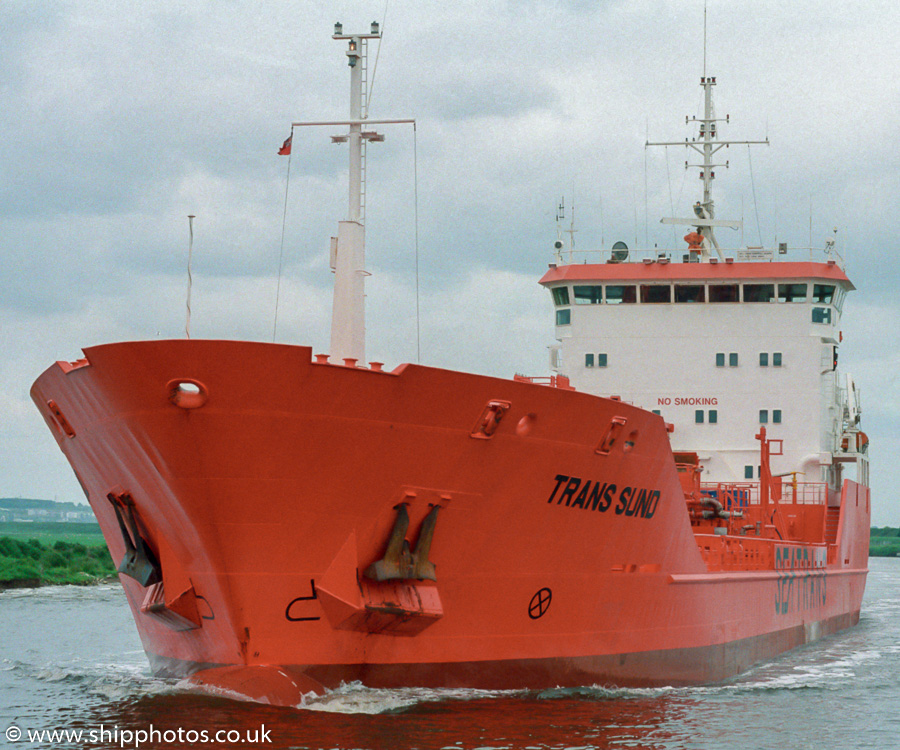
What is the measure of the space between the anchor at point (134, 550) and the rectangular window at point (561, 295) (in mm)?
11208

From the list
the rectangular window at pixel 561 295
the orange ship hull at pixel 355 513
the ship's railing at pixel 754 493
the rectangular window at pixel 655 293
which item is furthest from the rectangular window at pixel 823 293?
the orange ship hull at pixel 355 513

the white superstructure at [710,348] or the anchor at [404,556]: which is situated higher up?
the white superstructure at [710,348]

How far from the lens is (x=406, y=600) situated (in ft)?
33.5

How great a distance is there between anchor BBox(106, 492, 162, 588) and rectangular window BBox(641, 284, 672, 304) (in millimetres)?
11777

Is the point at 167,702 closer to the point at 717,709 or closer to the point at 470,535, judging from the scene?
the point at 470,535

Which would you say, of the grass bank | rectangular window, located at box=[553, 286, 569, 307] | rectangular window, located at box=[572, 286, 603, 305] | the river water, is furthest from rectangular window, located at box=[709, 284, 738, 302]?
the grass bank

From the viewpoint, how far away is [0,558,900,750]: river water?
32.5 ft

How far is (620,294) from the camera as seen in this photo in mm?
20500

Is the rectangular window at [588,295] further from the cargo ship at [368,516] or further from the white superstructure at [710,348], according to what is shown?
the cargo ship at [368,516]

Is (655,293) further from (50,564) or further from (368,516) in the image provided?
(50,564)

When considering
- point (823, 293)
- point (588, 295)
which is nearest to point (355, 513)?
point (588, 295)

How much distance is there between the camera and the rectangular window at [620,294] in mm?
20469

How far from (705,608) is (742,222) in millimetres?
11486

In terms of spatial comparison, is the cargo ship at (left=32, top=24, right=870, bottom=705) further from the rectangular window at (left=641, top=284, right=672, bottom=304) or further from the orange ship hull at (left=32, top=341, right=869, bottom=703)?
the rectangular window at (left=641, top=284, right=672, bottom=304)
